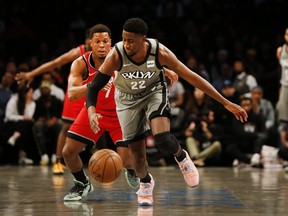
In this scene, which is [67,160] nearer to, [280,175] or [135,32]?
[135,32]

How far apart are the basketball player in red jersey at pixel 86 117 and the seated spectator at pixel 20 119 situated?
20.6 ft

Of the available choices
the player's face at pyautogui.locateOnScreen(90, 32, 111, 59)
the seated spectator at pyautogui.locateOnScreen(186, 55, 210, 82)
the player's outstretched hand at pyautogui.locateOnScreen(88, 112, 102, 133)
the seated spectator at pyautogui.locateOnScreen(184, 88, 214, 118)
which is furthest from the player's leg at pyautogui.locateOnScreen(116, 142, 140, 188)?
the seated spectator at pyautogui.locateOnScreen(186, 55, 210, 82)

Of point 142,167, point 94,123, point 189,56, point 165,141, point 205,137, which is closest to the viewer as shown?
point 94,123

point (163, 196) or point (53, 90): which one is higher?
point (53, 90)

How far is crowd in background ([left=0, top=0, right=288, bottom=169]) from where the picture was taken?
1411 centimetres

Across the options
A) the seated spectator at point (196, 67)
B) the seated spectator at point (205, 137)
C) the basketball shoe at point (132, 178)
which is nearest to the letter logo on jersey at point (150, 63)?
the basketball shoe at point (132, 178)

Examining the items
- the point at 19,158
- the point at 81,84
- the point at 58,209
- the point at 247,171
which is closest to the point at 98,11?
the point at 19,158

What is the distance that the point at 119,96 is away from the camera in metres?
7.36

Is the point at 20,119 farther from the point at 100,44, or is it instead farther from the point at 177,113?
→ the point at 100,44

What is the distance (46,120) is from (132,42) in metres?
7.83

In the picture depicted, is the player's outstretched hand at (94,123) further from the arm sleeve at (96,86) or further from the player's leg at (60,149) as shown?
the player's leg at (60,149)

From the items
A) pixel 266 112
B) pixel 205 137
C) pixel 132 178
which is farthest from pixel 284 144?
pixel 132 178

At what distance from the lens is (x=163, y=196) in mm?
8297

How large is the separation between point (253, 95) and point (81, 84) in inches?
262
